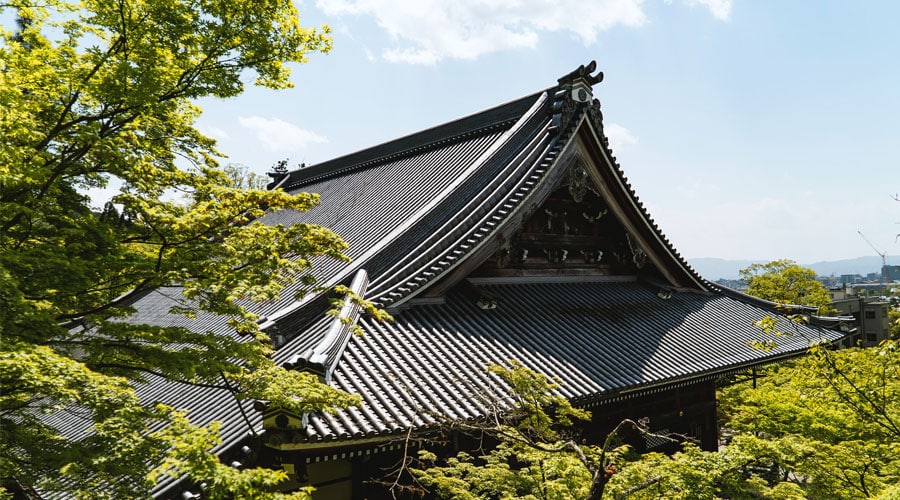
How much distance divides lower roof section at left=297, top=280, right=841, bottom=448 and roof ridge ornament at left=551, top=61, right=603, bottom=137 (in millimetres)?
3553

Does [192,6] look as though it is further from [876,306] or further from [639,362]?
[876,306]

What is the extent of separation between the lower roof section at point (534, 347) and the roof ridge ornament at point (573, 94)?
355cm

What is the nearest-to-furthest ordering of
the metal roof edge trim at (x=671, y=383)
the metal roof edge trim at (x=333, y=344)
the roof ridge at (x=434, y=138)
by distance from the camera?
the metal roof edge trim at (x=333, y=344) → the metal roof edge trim at (x=671, y=383) → the roof ridge at (x=434, y=138)

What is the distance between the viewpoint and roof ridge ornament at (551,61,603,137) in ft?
36.3

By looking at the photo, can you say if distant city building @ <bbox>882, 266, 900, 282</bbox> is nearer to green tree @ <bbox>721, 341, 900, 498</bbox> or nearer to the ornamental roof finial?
green tree @ <bbox>721, 341, 900, 498</bbox>

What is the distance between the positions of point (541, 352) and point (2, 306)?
21.0 ft

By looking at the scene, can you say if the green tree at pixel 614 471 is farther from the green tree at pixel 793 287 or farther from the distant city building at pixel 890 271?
the green tree at pixel 793 287

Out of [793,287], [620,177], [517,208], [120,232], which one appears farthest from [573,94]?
[793,287]

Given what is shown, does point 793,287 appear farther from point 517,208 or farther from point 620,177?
point 517,208

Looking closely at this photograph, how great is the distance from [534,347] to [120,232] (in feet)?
18.7

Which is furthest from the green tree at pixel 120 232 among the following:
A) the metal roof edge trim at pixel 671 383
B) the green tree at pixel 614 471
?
the metal roof edge trim at pixel 671 383

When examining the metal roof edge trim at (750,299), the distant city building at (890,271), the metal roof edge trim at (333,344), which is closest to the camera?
the metal roof edge trim at (333,344)

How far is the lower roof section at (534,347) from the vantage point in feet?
19.3

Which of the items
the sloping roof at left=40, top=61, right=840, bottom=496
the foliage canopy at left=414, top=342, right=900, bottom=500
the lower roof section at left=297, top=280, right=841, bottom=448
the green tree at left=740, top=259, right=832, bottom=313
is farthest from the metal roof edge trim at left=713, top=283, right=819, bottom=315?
the green tree at left=740, top=259, right=832, bottom=313
